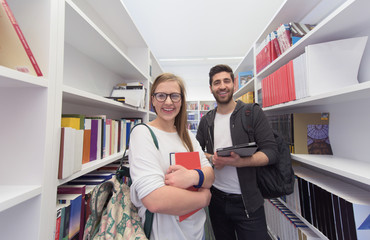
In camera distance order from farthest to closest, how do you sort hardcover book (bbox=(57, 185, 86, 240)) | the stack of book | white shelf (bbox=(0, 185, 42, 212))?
the stack of book < hardcover book (bbox=(57, 185, 86, 240)) < white shelf (bbox=(0, 185, 42, 212))

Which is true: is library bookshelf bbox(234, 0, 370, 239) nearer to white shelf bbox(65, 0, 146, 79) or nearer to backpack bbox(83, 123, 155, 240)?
backpack bbox(83, 123, 155, 240)

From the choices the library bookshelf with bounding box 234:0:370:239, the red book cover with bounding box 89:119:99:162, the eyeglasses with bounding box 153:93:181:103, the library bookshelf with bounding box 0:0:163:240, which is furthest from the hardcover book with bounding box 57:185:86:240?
the library bookshelf with bounding box 234:0:370:239

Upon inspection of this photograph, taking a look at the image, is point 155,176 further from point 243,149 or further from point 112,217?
point 243,149

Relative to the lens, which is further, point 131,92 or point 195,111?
point 195,111

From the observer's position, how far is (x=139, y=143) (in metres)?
0.65

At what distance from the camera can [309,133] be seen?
1.14 metres

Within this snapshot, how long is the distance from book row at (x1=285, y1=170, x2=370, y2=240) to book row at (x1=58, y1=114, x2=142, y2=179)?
57.5 inches

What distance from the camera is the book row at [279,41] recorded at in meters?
1.21

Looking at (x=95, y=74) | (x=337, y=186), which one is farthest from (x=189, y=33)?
(x=337, y=186)

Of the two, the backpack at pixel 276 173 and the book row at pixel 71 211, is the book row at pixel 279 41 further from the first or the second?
the book row at pixel 71 211

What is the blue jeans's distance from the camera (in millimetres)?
1050

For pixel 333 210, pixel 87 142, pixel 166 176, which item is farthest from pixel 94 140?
pixel 333 210

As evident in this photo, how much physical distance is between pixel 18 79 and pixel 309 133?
175cm

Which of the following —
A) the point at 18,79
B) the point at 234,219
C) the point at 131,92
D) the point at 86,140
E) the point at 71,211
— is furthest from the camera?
the point at 131,92
